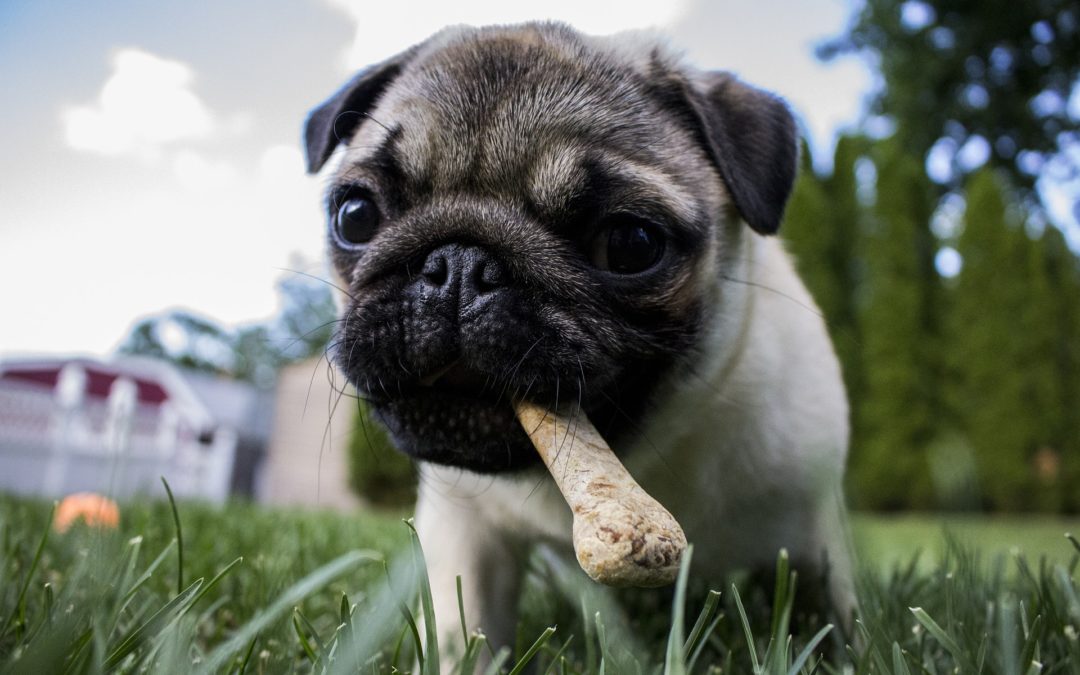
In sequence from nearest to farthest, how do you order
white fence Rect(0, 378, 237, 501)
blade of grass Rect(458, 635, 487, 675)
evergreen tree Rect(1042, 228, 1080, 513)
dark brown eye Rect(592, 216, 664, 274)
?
blade of grass Rect(458, 635, 487, 675) < dark brown eye Rect(592, 216, 664, 274) < evergreen tree Rect(1042, 228, 1080, 513) < white fence Rect(0, 378, 237, 501)

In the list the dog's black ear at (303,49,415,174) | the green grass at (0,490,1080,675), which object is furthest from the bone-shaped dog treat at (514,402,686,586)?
the dog's black ear at (303,49,415,174)

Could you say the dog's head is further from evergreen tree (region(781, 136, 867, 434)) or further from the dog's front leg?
evergreen tree (region(781, 136, 867, 434))

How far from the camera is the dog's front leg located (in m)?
2.11

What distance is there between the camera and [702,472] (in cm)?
204

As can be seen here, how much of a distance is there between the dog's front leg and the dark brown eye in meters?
0.75

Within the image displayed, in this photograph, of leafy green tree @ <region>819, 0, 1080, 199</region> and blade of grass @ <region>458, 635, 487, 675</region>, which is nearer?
blade of grass @ <region>458, 635, 487, 675</region>

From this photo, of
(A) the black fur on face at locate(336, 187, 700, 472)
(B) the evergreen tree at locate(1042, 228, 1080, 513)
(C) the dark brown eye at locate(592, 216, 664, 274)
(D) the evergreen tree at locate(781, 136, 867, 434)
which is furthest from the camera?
(D) the evergreen tree at locate(781, 136, 867, 434)

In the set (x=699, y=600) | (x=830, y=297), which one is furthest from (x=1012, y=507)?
(x=699, y=600)

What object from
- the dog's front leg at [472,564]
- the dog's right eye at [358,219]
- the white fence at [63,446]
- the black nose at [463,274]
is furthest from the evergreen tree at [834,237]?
the black nose at [463,274]

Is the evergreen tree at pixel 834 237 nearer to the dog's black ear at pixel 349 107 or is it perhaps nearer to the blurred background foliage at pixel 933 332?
the blurred background foliage at pixel 933 332

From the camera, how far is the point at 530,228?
1.69 m

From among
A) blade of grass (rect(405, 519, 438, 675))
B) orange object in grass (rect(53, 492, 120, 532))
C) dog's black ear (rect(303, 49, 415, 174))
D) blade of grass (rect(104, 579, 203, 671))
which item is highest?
dog's black ear (rect(303, 49, 415, 174))

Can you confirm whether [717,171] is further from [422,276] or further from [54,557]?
[54,557]

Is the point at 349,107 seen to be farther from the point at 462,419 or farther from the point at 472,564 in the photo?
the point at 472,564
